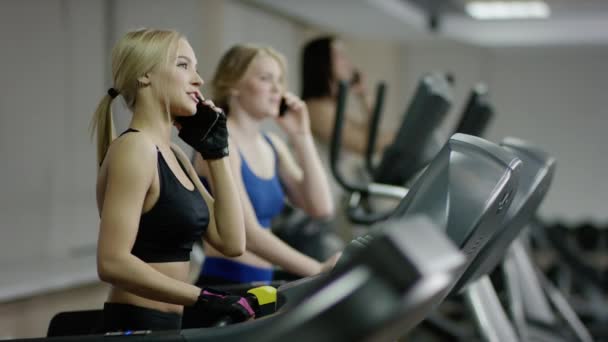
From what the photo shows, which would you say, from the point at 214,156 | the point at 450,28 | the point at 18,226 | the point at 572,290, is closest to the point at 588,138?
the point at 450,28

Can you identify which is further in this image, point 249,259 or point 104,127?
point 249,259

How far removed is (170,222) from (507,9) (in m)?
7.23

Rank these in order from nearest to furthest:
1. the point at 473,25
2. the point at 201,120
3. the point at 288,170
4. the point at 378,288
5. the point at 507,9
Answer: the point at 378,288, the point at 201,120, the point at 288,170, the point at 507,9, the point at 473,25

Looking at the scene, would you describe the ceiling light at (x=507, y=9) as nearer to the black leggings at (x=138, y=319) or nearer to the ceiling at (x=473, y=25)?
the ceiling at (x=473, y=25)

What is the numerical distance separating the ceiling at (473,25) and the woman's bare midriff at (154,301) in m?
4.97

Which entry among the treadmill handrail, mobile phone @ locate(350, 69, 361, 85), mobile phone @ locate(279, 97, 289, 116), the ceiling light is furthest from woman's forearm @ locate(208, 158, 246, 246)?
the ceiling light

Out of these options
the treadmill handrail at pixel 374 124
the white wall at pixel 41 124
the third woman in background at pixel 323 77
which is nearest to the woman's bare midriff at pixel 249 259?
the third woman in background at pixel 323 77

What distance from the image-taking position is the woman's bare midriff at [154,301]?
1.27 metres

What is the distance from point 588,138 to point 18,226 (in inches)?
268

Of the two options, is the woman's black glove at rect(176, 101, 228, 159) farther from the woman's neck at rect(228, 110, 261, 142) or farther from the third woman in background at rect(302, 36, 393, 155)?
the third woman in background at rect(302, 36, 393, 155)

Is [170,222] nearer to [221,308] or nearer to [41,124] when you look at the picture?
[221,308]

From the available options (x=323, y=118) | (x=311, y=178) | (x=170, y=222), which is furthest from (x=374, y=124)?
(x=170, y=222)

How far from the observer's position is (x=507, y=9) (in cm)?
811

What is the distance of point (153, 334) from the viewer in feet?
3.94
